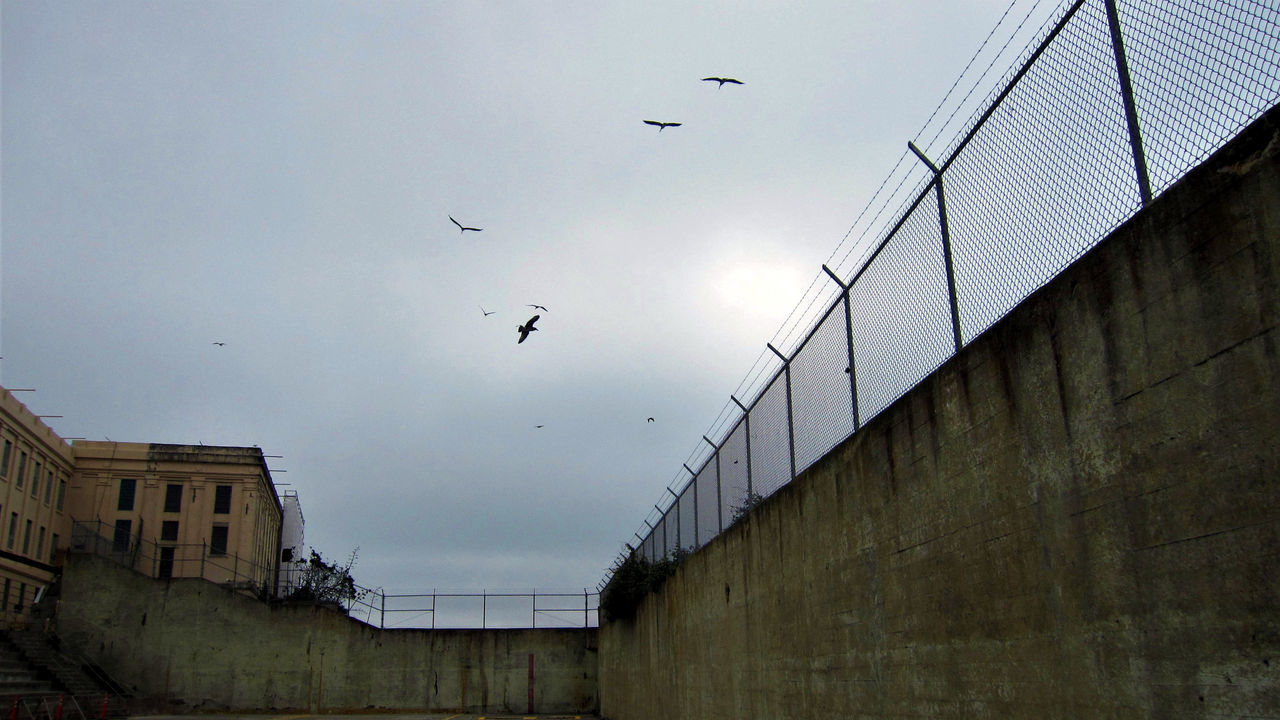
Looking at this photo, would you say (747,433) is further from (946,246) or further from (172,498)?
(172,498)

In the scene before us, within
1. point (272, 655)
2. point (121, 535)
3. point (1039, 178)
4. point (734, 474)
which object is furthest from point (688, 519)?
point (121, 535)

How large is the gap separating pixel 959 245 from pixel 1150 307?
2305 millimetres

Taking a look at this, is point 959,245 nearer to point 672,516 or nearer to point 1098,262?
point 1098,262

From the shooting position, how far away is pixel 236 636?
35.0 m

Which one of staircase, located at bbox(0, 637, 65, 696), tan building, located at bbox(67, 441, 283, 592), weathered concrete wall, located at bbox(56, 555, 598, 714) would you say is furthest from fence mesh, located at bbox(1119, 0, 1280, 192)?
tan building, located at bbox(67, 441, 283, 592)

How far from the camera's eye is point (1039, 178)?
17.4ft

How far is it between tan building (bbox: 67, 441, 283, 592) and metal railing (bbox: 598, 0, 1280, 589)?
4299 cm

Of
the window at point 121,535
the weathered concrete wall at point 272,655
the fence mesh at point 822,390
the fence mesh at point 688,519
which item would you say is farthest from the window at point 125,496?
the fence mesh at point 822,390

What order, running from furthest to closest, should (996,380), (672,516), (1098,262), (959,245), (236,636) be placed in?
(236,636) < (672,516) < (959,245) < (996,380) < (1098,262)

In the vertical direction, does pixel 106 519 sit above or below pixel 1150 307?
above

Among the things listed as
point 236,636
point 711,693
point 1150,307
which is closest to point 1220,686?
point 1150,307

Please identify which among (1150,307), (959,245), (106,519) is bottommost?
(1150,307)

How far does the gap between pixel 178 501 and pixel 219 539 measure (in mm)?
2850

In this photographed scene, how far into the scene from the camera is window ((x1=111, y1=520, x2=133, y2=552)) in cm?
4250
